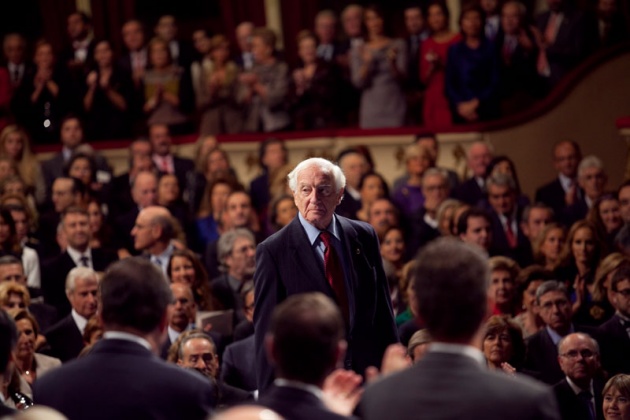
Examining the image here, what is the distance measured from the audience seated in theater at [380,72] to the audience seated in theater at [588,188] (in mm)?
2313

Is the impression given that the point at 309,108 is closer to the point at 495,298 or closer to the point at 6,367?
the point at 495,298

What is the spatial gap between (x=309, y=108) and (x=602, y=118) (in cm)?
276

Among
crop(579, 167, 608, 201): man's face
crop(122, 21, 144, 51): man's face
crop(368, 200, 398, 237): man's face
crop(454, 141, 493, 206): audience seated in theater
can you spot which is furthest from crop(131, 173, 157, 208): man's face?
crop(579, 167, 608, 201): man's face

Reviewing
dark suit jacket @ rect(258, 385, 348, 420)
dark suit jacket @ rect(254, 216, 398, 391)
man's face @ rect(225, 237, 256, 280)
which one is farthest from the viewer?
man's face @ rect(225, 237, 256, 280)

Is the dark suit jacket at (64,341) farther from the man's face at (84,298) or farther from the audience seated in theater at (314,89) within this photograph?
the audience seated in theater at (314,89)

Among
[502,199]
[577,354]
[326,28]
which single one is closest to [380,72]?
[326,28]

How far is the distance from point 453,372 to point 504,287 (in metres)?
5.11

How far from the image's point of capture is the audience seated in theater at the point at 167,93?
506 inches

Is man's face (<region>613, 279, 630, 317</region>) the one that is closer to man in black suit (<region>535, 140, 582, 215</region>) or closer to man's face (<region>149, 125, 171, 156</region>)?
man in black suit (<region>535, 140, 582, 215</region>)

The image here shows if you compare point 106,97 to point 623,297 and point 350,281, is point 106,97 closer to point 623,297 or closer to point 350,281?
point 623,297

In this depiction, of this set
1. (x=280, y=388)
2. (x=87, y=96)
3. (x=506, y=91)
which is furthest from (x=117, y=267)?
(x=87, y=96)

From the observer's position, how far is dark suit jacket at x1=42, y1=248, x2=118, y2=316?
30.3ft

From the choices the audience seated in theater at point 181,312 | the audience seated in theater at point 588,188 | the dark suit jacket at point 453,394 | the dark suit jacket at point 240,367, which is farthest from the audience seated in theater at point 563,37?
the dark suit jacket at point 453,394

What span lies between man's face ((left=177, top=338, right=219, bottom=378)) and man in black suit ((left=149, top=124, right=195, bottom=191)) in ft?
15.6
